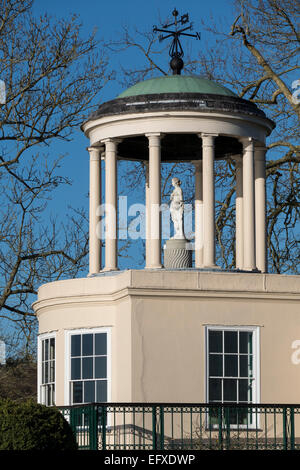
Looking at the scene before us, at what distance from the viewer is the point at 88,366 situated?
27.2m

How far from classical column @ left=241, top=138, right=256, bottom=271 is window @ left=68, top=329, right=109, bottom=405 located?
166 inches

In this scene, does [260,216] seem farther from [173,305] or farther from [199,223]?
[173,305]

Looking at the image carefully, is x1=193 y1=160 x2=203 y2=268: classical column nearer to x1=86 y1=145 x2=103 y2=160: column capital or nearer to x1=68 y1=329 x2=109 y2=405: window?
x1=86 y1=145 x2=103 y2=160: column capital

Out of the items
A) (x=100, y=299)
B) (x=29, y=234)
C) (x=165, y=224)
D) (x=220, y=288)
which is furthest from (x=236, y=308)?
(x=29, y=234)

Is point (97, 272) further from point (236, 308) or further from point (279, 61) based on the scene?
point (279, 61)

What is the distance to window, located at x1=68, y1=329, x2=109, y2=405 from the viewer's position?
2703 cm

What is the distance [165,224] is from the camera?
37.0 m

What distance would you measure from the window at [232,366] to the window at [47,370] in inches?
166

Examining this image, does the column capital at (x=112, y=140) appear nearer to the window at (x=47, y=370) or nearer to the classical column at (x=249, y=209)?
the classical column at (x=249, y=209)

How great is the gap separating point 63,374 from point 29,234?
14.2 metres

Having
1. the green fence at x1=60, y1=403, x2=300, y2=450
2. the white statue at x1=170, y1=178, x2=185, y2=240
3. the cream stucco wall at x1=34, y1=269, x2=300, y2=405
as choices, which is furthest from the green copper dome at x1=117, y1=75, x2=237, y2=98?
the green fence at x1=60, y1=403, x2=300, y2=450

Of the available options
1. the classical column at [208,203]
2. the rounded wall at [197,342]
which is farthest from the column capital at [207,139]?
the rounded wall at [197,342]

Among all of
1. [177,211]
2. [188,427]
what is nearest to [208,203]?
[177,211]

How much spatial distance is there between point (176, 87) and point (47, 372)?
7.46 metres
